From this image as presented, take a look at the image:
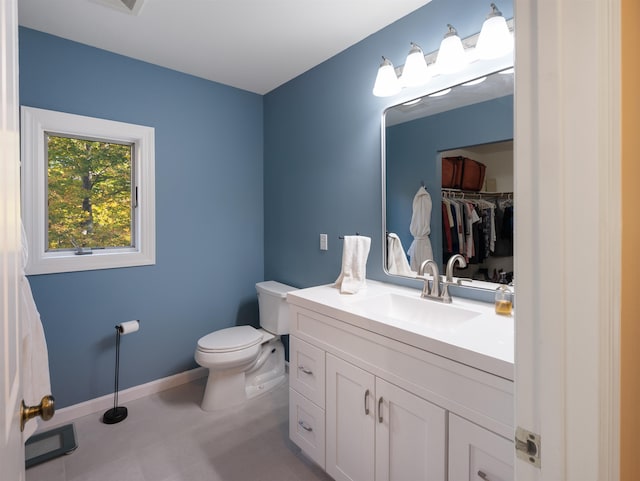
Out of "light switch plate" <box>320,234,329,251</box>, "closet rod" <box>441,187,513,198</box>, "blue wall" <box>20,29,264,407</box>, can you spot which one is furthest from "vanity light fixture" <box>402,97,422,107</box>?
"blue wall" <box>20,29,264,407</box>

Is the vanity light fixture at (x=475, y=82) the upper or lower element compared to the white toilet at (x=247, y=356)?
upper

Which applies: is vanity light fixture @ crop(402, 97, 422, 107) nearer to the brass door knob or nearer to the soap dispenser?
the soap dispenser

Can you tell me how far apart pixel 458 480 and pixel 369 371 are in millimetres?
444

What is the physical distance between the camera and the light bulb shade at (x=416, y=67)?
1672 millimetres

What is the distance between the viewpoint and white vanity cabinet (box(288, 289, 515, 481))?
3.27 feet

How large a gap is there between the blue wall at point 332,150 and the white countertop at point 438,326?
41cm

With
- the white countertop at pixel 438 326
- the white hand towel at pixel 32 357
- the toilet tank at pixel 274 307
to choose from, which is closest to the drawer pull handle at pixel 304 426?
the white countertop at pixel 438 326

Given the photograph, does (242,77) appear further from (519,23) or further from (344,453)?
(344,453)

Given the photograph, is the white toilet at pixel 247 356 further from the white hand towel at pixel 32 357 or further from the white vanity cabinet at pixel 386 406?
the white hand towel at pixel 32 357

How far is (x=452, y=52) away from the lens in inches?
60.4

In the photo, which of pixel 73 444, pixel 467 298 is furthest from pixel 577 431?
pixel 73 444

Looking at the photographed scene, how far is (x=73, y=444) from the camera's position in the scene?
1887mm

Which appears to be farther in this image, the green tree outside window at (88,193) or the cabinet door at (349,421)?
the green tree outside window at (88,193)

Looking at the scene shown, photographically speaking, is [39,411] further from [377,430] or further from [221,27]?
[221,27]
